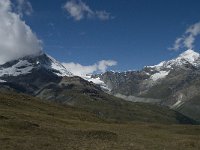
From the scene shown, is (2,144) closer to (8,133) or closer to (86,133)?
(8,133)

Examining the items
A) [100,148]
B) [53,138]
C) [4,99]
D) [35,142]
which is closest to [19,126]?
[53,138]

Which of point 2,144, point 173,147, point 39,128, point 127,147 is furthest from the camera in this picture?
point 39,128

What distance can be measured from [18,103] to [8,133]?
5758 centimetres

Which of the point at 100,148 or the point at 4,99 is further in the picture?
the point at 4,99

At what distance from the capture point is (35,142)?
48.1 m

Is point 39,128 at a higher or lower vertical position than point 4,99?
lower

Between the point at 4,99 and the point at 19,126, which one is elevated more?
the point at 4,99

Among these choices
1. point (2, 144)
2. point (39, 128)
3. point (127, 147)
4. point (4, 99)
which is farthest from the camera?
point (4, 99)

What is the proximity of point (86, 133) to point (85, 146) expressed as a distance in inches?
566

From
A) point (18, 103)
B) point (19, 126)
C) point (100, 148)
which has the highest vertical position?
point (18, 103)

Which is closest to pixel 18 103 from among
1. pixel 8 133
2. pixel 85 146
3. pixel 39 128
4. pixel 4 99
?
pixel 4 99

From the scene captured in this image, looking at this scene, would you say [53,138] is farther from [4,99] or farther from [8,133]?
[4,99]

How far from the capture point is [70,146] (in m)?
47.5

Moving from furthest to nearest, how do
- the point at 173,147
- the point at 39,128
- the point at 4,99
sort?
1. the point at 4,99
2. the point at 39,128
3. the point at 173,147
